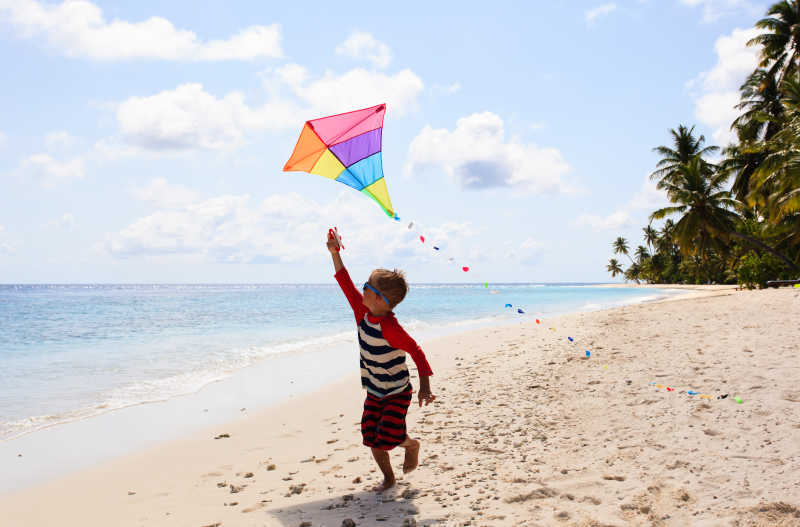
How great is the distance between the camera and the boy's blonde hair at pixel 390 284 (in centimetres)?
318

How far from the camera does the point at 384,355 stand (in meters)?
3.19

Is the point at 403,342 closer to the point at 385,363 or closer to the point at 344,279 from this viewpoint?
the point at 385,363

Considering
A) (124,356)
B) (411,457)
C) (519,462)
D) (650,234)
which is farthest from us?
(650,234)

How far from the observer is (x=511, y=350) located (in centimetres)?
1010

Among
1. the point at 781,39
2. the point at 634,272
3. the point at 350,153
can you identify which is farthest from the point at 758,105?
the point at 634,272

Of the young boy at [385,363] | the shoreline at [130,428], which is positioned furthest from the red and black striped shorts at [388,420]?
the shoreline at [130,428]

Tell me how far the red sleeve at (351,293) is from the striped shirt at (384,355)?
0.05 feet

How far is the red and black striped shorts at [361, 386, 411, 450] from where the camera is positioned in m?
3.24

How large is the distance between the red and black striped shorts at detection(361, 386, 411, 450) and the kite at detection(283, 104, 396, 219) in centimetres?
172

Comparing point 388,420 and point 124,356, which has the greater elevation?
point 388,420

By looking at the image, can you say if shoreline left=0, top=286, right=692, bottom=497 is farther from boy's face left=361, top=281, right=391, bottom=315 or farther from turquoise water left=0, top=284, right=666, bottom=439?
boy's face left=361, top=281, right=391, bottom=315

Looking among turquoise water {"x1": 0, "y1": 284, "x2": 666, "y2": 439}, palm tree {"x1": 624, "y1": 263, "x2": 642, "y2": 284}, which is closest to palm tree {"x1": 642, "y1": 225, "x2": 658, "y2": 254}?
palm tree {"x1": 624, "y1": 263, "x2": 642, "y2": 284}

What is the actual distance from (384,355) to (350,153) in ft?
6.78

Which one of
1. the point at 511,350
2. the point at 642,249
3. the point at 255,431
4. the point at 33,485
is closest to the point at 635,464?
the point at 255,431
